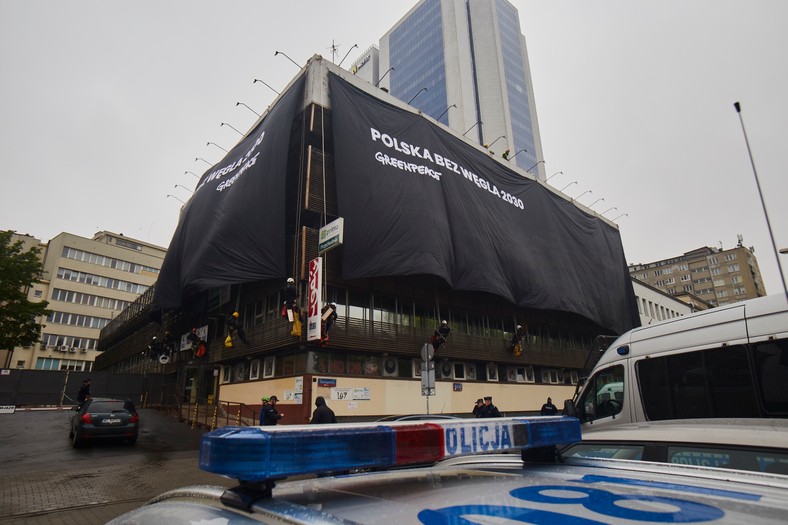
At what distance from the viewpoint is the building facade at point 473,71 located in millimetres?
92625

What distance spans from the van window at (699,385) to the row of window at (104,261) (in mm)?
68692

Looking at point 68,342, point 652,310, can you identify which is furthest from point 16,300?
point 652,310

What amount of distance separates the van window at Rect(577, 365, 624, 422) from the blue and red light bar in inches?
240

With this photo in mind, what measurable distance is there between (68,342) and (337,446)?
70577mm

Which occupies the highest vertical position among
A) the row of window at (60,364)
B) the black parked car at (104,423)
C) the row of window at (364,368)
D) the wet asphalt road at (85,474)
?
the row of window at (60,364)

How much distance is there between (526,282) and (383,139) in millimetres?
10864

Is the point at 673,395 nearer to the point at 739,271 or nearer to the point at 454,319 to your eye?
the point at 454,319

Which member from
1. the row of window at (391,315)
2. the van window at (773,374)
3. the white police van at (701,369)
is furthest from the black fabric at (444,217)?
the van window at (773,374)

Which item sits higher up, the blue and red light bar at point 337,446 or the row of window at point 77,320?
the row of window at point 77,320

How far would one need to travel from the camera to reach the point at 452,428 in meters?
1.64

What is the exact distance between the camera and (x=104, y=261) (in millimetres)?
61344

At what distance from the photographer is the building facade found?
92.6 m

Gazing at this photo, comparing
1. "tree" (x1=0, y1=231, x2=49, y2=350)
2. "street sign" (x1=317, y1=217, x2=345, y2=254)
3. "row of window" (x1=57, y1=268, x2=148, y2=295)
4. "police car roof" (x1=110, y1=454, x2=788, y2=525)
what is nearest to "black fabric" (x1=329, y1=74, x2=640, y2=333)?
"street sign" (x1=317, y1=217, x2=345, y2=254)

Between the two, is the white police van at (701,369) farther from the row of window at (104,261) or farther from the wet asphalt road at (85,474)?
the row of window at (104,261)
